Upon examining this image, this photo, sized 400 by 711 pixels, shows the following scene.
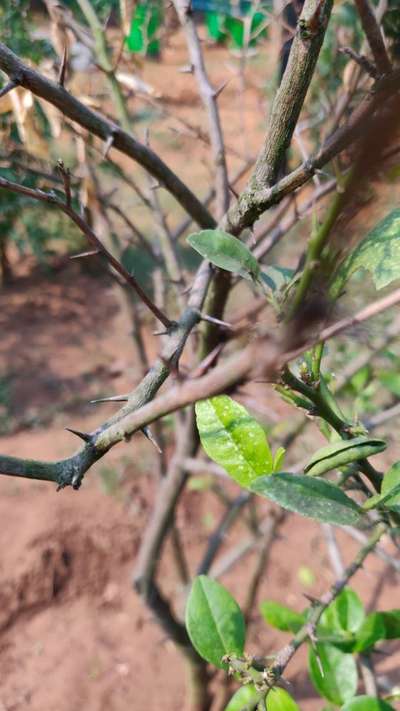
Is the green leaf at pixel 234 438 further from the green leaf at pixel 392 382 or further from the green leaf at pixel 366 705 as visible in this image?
the green leaf at pixel 392 382

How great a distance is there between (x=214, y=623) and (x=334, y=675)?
19cm

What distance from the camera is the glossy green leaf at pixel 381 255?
43 centimetres

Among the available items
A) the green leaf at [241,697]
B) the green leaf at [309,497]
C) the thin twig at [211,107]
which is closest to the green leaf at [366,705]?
the green leaf at [241,697]

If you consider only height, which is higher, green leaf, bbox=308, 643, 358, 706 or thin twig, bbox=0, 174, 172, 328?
thin twig, bbox=0, 174, 172, 328

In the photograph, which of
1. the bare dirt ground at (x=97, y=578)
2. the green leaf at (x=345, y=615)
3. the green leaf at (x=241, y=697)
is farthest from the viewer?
the bare dirt ground at (x=97, y=578)

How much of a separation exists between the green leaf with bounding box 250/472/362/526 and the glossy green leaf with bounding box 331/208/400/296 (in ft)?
0.48

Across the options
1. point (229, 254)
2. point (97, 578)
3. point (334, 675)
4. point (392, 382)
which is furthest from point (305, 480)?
point (97, 578)

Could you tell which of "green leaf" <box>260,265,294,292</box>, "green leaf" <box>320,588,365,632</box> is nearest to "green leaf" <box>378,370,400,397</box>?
"green leaf" <box>320,588,365,632</box>

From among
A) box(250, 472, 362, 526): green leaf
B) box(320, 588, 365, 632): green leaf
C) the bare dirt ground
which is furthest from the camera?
the bare dirt ground

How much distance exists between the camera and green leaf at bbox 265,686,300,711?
55 cm

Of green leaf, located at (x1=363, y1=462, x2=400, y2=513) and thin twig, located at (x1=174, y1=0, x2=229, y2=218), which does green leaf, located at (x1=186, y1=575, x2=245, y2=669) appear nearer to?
green leaf, located at (x1=363, y1=462, x2=400, y2=513)

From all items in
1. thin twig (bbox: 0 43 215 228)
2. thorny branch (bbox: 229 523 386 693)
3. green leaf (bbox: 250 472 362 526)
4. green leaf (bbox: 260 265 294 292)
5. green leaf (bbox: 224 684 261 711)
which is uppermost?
thin twig (bbox: 0 43 215 228)

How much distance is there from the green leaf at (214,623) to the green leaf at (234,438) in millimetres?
198

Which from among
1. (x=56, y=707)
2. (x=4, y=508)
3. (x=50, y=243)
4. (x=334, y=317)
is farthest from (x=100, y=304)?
(x=334, y=317)
